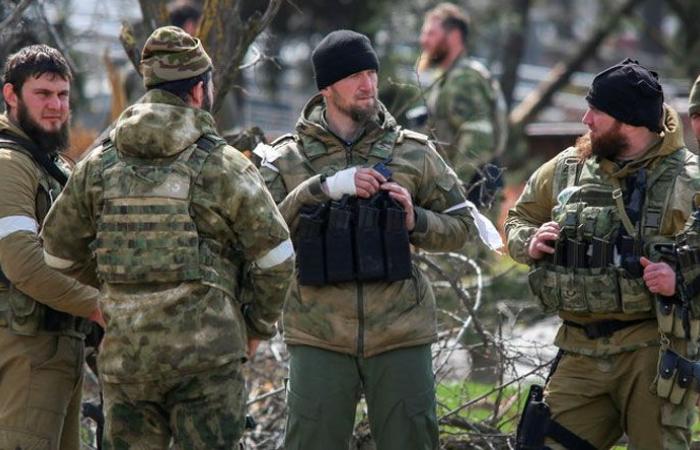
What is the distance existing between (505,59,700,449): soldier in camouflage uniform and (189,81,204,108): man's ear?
1.58 metres

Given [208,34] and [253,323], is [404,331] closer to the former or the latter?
[253,323]

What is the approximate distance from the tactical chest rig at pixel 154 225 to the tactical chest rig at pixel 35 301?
2.98ft

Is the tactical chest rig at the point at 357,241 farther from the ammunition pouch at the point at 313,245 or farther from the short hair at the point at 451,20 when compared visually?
the short hair at the point at 451,20

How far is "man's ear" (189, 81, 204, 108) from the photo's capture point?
5.79m

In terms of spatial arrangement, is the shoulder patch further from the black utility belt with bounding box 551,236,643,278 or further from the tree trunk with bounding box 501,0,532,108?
the tree trunk with bounding box 501,0,532,108

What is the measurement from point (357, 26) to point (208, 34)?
29.0ft

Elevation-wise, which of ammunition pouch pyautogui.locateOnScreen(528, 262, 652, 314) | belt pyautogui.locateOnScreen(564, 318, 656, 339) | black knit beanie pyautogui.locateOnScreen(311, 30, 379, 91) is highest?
black knit beanie pyautogui.locateOnScreen(311, 30, 379, 91)

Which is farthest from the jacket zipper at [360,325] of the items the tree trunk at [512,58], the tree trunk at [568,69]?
the tree trunk at [512,58]

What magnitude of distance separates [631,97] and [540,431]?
4.80 ft

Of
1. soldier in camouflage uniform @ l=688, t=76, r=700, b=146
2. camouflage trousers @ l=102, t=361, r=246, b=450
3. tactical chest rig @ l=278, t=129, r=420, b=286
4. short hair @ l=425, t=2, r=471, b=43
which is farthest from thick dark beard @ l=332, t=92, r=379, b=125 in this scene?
short hair @ l=425, t=2, r=471, b=43

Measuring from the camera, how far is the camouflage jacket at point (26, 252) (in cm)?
628

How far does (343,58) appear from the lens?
20.7ft

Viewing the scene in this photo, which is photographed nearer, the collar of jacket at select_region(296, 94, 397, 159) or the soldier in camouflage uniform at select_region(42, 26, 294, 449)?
the soldier in camouflage uniform at select_region(42, 26, 294, 449)

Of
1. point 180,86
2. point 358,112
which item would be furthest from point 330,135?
point 180,86
